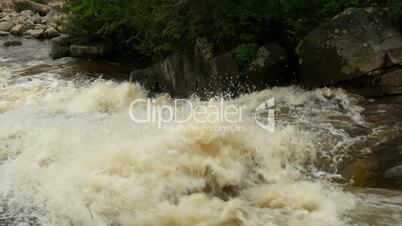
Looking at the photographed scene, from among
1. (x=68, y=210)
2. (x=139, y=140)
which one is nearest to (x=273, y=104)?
(x=139, y=140)

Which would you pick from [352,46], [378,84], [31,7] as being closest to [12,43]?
[31,7]

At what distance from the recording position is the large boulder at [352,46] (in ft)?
26.9

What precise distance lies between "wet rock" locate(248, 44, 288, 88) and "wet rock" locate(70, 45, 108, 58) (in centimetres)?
585

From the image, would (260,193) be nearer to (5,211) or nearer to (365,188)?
(365,188)

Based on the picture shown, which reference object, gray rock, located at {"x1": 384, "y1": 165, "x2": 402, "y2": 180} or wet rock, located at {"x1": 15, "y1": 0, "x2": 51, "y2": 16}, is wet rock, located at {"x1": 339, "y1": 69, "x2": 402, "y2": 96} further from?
wet rock, located at {"x1": 15, "y1": 0, "x2": 51, "y2": 16}

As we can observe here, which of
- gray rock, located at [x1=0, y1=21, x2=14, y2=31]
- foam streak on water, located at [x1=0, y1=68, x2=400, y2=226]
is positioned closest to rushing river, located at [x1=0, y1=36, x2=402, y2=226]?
foam streak on water, located at [x1=0, y1=68, x2=400, y2=226]

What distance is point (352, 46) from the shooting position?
8.25 m

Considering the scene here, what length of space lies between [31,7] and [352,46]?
747 inches

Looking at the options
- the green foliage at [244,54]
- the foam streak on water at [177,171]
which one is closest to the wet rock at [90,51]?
the foam streak on water at [177,171]

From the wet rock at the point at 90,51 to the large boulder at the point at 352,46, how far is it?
6651mm

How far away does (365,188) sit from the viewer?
226 inches

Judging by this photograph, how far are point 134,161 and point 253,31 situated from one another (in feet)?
14.1

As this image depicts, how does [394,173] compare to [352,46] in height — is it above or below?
below

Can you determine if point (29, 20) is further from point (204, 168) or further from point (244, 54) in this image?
point (204, 168)
